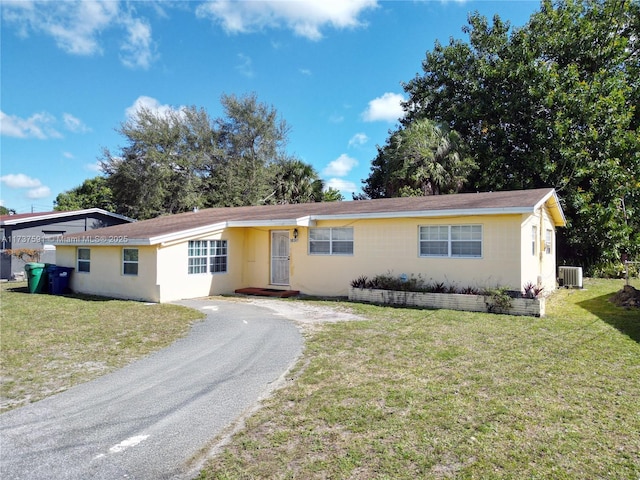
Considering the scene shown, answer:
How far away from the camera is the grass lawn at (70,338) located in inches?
225

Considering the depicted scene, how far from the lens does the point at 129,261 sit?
1348 cm

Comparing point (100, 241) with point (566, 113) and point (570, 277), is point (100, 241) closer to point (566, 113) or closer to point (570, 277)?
point (570, 277)

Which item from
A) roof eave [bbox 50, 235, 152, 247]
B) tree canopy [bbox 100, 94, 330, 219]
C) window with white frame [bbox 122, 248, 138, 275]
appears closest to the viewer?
roof eave [bbox 50, 235, 152, 247]

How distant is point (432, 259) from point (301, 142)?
25914 mm

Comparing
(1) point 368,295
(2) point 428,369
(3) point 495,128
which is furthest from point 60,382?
(3) point 495,128

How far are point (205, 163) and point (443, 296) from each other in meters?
27.1

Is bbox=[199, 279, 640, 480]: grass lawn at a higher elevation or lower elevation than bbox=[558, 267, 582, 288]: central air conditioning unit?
lower

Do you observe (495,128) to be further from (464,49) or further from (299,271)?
(299,271)

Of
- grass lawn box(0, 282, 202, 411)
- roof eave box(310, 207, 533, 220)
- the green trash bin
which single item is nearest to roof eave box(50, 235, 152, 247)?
the green trash bin

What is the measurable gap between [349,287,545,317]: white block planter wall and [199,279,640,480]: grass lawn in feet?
7.01

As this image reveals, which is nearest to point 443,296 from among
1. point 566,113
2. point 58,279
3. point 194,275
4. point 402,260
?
point 402,260

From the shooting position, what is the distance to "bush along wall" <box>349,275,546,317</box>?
33.8 ft

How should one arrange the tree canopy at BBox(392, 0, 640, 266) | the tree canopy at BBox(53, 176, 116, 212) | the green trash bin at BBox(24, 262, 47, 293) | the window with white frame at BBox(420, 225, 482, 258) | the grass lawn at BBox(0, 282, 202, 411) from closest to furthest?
the grass lawn at BBox(0, 282, 202, 411), the window with white frame at BBox(420, 225, 482, 258), the green trash bin at BBox(24, 262, 47, 293), the tree canopy at BBox(392, 0, 640, 266), the tree canopy at BBox(53, 176, 116, 212)

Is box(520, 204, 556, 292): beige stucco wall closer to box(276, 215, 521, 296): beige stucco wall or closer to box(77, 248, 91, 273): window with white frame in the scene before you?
box(276, 215, 521, 296): beige stucco wall
